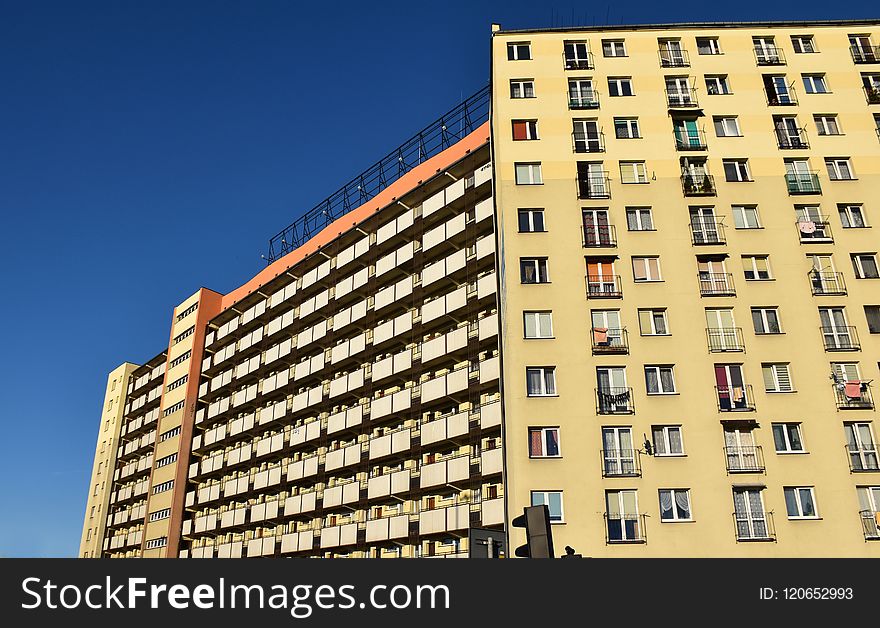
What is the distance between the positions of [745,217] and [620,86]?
33.3 feet

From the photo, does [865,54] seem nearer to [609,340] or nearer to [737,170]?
[737,170]

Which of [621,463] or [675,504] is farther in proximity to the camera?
[621,463]

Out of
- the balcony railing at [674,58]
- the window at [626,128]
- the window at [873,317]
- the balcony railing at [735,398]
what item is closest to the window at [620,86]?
the window at [626,128]

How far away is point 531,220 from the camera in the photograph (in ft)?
130

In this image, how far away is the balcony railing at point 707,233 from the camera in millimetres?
38375

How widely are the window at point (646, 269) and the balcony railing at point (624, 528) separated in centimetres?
1155

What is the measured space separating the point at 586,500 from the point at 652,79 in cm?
2376

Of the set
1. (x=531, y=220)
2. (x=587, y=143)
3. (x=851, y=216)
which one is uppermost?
(x=587, y=143)

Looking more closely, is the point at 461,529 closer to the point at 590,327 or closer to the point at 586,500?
the point at 586,500

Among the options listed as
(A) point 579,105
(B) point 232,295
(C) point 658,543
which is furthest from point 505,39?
(B) point 232,295

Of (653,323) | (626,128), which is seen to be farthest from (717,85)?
(653,323)

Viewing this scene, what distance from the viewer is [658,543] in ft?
105

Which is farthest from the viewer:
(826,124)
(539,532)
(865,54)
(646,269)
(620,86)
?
(865,54)

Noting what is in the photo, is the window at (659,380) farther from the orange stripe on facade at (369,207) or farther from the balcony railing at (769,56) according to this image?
the balcony railing at (769,56)
